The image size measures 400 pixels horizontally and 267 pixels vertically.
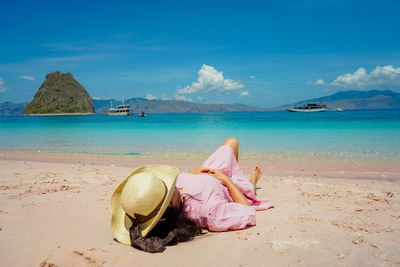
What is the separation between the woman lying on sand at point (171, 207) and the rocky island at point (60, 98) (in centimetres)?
15909

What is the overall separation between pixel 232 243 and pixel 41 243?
2.16 meters

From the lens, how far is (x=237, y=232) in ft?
11.6

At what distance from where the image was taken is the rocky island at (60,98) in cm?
14712

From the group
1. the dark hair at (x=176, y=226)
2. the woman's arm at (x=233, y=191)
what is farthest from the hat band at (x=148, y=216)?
the woman's arm at (x=233, y=191)

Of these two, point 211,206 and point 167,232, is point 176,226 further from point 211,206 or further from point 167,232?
point 211,206

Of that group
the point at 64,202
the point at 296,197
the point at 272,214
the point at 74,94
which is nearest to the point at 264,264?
the point at 272,214

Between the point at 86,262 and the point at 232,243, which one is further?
the point at 232,243

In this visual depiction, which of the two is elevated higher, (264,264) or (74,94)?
(74,94)

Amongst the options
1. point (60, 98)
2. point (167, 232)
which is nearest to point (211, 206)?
point (167, 232)

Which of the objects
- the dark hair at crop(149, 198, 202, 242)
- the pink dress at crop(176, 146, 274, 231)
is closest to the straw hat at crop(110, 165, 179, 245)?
the dark hair at crop(149, 198, 202, 242)

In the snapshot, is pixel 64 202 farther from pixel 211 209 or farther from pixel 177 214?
pixel 211 209

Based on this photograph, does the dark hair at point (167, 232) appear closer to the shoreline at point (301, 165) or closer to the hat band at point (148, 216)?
the hat band at point (148, 216)

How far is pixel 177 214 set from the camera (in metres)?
3.40

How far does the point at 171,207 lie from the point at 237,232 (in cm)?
95
